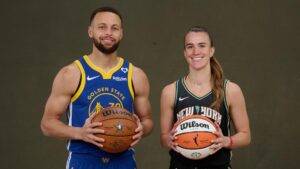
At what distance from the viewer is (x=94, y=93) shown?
3.78m

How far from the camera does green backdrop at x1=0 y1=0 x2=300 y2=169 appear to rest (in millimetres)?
6184

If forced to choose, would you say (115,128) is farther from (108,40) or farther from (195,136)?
(108,40)

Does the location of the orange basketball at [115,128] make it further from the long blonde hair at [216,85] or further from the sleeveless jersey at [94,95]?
the long blonde hair at [216,85]

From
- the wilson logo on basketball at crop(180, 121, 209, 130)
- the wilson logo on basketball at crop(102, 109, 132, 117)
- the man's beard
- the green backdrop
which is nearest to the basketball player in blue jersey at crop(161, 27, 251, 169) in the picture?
the wilson logo on basketball at crop(180, 121, 209, 130)

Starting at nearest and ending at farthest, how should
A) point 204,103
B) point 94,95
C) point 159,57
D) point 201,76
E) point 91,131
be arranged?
1. point 91,131
2. point 94,95
3. point 204,103
4. point 201,76
5. point 159,57

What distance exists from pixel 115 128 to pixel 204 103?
732 millimetres

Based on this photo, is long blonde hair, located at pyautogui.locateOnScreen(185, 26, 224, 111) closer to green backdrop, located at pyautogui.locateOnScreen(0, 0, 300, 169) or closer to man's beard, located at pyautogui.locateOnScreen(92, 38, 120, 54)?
man's beard, located at pyautogui.locateOnScreen(92, 38, 120, 54)

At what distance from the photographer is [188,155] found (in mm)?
3684

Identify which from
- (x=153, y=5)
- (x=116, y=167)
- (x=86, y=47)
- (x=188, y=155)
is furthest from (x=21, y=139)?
(x=188, y=155)

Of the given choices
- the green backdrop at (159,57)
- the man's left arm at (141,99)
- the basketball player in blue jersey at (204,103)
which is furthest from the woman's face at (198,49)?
the green backdrop at (159,57)

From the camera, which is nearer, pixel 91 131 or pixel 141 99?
pixel 91 131

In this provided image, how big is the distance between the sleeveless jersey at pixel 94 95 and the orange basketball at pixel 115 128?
0.17m

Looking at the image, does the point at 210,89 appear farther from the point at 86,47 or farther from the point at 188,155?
the point at 86,47

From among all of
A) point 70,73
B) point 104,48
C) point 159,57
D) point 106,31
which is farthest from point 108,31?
point 159,57
